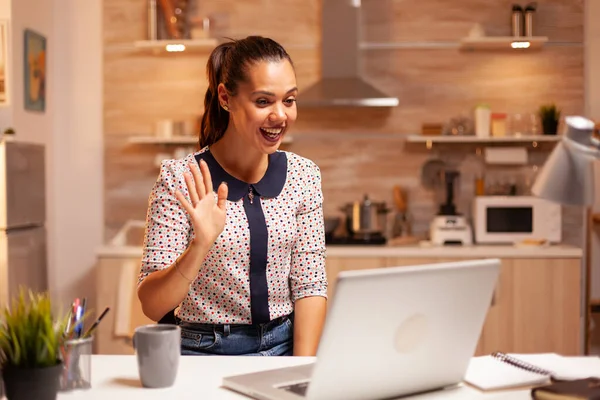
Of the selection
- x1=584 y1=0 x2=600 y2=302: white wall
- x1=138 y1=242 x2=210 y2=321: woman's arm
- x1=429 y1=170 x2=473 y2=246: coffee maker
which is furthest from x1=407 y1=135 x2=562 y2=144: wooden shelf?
x1=138 y1=242 x2=210 y2=321: woman's arm

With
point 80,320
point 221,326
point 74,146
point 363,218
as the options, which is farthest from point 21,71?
point 80,320

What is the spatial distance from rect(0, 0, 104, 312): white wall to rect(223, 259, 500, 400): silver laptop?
3.68 meters

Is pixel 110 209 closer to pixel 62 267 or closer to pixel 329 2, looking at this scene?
pixel 62 267

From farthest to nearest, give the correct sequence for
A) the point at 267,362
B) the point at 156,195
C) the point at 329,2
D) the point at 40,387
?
1. the point at 329,2
2. the point at 156,195
3. the point at 267,362
4. the point at 40,387

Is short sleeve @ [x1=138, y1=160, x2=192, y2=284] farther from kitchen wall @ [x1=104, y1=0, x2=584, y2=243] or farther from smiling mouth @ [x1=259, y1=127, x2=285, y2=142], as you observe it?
kitchen wall @ [x1=104, y1=0, x2=584, y2=243]

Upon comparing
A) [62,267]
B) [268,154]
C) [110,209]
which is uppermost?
[268,154]

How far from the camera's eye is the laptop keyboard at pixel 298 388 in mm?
1406

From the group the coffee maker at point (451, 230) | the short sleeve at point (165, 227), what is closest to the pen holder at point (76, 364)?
the short sleeve at point (165, 227)

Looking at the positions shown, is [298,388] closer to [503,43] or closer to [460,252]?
[460,252]

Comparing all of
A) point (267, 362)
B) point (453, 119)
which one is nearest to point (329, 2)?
point (453, 119)

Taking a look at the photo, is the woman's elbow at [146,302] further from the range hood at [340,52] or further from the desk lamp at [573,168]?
the range hood at [340,52]

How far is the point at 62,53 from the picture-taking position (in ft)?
16.2

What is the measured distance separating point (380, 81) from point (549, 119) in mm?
1002

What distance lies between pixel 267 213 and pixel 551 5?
332 centimetres
